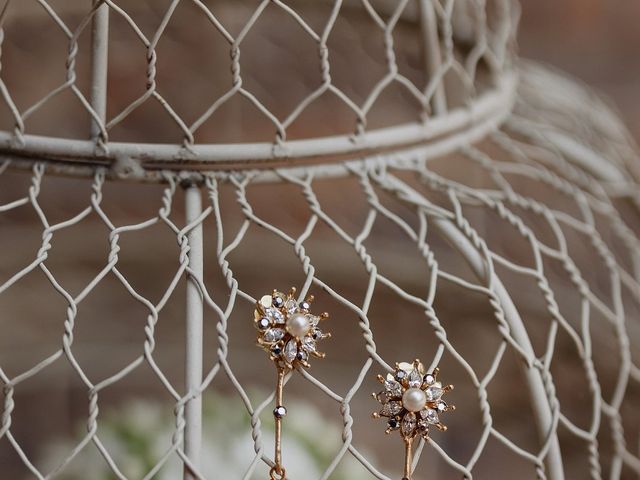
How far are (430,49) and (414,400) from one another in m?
0.28

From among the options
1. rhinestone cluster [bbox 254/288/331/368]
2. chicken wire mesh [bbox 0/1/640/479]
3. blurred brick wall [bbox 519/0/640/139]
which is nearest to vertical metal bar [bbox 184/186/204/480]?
rhinestone cluster [bbox 254/288/331/368]

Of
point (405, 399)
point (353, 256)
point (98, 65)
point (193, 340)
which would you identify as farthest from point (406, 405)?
point (353, 256)

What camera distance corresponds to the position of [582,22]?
50.9 inches

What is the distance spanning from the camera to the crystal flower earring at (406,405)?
1.37 ft

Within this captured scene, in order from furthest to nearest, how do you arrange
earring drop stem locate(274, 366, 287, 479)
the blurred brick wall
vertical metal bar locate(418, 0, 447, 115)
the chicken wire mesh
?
the blurred brick wall, the chicken wire mesh, vertical metal bar locate(418, 0, 447, 115), earring drop stem locate(274, 366, 287, 479)

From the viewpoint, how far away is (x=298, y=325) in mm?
417

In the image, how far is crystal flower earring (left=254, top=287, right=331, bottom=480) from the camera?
1.37 ft

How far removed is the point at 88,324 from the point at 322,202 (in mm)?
386

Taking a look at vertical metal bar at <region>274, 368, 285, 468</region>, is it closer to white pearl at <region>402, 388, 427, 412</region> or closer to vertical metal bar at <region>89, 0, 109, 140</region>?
white pearl at <region>402, 388, 427, 412</region>

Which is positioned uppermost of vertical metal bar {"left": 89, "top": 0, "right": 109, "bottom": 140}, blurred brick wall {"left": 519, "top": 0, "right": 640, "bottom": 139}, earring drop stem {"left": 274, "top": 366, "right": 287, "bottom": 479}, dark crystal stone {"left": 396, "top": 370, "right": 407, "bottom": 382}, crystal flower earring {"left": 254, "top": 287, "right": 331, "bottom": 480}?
blurred brick wall {"left": 519, "top": 0, "right": 640, "bottom": 139}

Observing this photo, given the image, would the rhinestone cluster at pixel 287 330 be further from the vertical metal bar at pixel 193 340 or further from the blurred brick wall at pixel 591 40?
the blurred brick wall at pixel 591 40

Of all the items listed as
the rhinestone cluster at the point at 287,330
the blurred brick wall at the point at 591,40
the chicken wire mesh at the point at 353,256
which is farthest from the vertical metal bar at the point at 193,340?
the blurred brick wall at the point at 591,40

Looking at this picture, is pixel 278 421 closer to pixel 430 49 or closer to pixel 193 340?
pixel 193 340

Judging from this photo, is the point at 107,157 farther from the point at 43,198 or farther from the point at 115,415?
the point at 43,198
